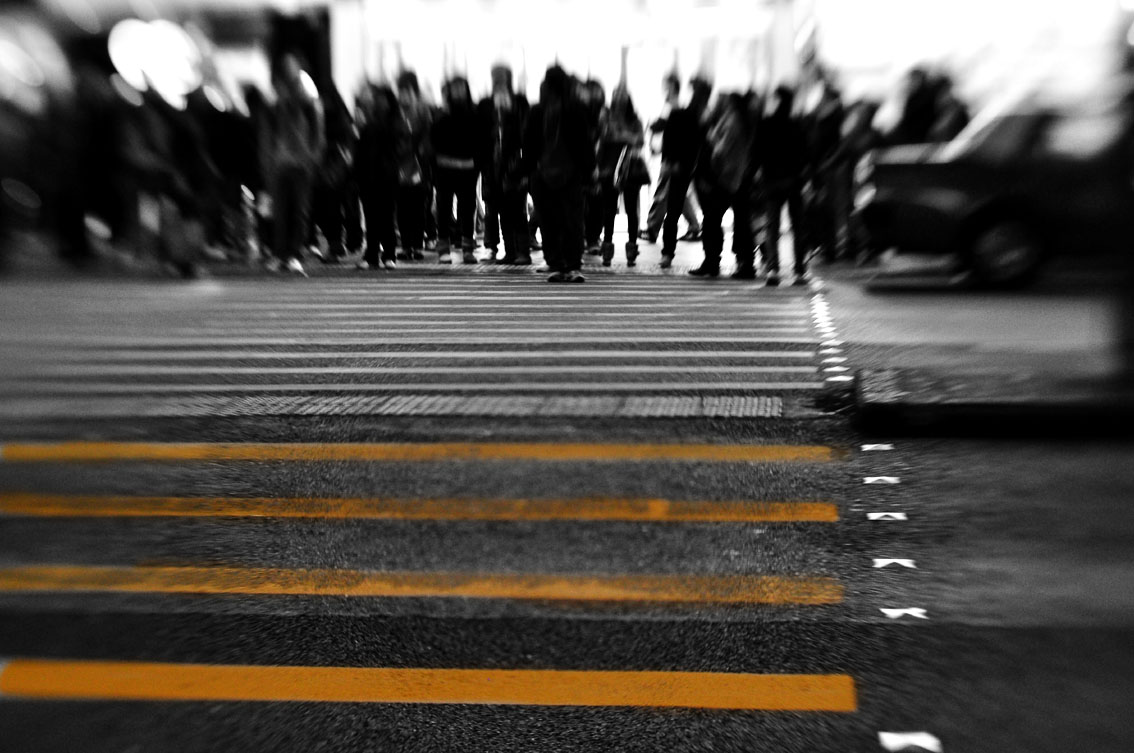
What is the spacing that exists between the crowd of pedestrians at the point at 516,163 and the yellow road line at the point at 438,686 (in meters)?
9.28

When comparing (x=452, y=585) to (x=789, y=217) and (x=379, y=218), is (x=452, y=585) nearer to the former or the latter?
(x=789, y=217)

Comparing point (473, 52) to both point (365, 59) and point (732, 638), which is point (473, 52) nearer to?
point (365, 59)

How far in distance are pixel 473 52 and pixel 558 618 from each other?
18331 mm

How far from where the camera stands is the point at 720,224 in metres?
13.2

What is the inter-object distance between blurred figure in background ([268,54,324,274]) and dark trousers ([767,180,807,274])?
4.88m

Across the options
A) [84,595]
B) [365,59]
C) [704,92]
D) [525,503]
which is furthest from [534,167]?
[84,595]

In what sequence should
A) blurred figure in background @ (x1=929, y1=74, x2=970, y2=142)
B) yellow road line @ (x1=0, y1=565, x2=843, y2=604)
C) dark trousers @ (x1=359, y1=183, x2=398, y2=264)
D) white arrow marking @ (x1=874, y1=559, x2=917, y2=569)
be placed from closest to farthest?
1. yellow road line @ (x1=0, y1=565, x2=843, y2=604)
2. white arrow marking @ (x1=874, y1=559, x2=917, y2=569)
3. blurred figure in background @ (x1=929, y1=74, x2=970, y2=142)
4. dark trousers @ (x1=359, y1=183, x2=398, y2=264)

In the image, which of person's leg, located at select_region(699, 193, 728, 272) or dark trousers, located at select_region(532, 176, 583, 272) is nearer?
dark trousers, located at select_region(532, 176, 583, 272)

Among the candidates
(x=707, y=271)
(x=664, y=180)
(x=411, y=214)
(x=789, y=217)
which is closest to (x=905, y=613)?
(x=789, y=217)

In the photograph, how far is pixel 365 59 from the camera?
1889 centimetres

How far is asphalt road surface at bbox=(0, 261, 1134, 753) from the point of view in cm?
283

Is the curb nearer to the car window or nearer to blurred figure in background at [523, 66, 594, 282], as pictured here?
blurred figure in background at [523, 66, 594, 282]

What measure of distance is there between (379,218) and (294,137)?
1411mm

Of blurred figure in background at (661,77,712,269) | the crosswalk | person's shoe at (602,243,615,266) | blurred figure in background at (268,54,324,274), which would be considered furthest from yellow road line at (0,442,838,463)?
person's shoe at (602,243,615,266)
